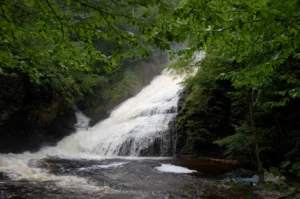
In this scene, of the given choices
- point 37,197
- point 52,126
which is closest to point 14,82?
point 52,126

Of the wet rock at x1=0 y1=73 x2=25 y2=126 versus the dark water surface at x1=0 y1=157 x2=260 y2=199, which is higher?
the wet rock at x1=0 y1=73 x2=25 y2=126

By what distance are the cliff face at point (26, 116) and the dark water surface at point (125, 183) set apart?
13.8 feet

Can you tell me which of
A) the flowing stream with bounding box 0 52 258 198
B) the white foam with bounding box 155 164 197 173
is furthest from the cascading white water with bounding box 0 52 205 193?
the white foam with bounding box 155 164 197 173

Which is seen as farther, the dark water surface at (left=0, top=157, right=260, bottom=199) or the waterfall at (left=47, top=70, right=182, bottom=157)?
the waterfall at (left=47, top=70, right=182, bottom=157)

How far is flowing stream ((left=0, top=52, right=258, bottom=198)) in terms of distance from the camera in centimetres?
682

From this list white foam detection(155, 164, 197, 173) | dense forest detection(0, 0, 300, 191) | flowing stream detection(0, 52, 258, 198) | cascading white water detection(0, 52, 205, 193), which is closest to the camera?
dense forest detection(0, 0, 300, 191)

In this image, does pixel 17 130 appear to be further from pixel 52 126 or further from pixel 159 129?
pixel 159 129

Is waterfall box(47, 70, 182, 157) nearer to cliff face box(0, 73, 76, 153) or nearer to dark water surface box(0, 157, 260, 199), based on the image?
cliff face box(0, 73, 76, 153)

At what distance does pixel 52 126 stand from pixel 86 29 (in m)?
15.2

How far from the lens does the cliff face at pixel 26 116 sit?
1299cm

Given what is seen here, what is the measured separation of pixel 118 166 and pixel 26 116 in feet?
25.6

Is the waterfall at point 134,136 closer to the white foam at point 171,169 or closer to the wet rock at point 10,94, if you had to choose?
the white foam at point 171,169

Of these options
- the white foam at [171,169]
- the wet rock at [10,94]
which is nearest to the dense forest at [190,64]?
the wet rock at [10,94]

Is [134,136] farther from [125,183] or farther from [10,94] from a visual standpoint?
[10,94]
